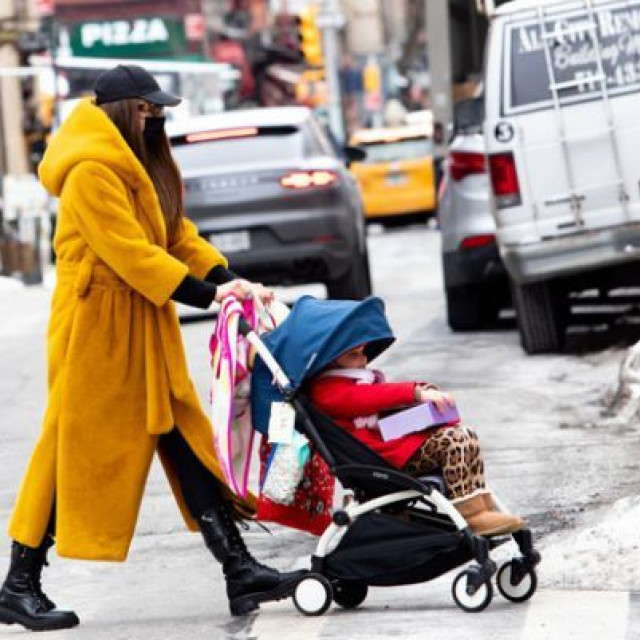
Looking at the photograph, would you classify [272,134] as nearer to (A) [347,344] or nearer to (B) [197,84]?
(A) [347,344]

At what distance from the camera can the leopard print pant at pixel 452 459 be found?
6.86m

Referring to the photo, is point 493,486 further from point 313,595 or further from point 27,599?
point 27,599

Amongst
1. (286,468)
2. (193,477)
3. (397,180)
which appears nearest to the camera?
(286,468)

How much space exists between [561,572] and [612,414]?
432 centimetres

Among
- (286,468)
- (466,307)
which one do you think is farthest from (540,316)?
(286,468)

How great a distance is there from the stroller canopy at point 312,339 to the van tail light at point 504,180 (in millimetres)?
6881

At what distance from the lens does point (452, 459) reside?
A: 6.86 meters

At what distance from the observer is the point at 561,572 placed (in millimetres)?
7465

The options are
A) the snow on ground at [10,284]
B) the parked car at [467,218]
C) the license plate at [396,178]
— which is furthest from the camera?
the license plate at [396,178]

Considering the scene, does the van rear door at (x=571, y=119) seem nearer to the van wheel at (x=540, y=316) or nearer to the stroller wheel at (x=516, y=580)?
the van wheel at (x=540, y=316)

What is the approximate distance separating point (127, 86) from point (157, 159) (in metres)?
0.26

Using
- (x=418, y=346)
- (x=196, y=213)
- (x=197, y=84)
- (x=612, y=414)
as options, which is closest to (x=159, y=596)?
(x=612, y=414)

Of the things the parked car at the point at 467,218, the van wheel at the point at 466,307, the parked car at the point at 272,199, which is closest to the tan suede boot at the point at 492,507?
the parked car at the point at 467,218

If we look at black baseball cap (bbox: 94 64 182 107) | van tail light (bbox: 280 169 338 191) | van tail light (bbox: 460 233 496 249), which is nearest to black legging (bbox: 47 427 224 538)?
black baseball cap (bbox: 94 64 182 107)
